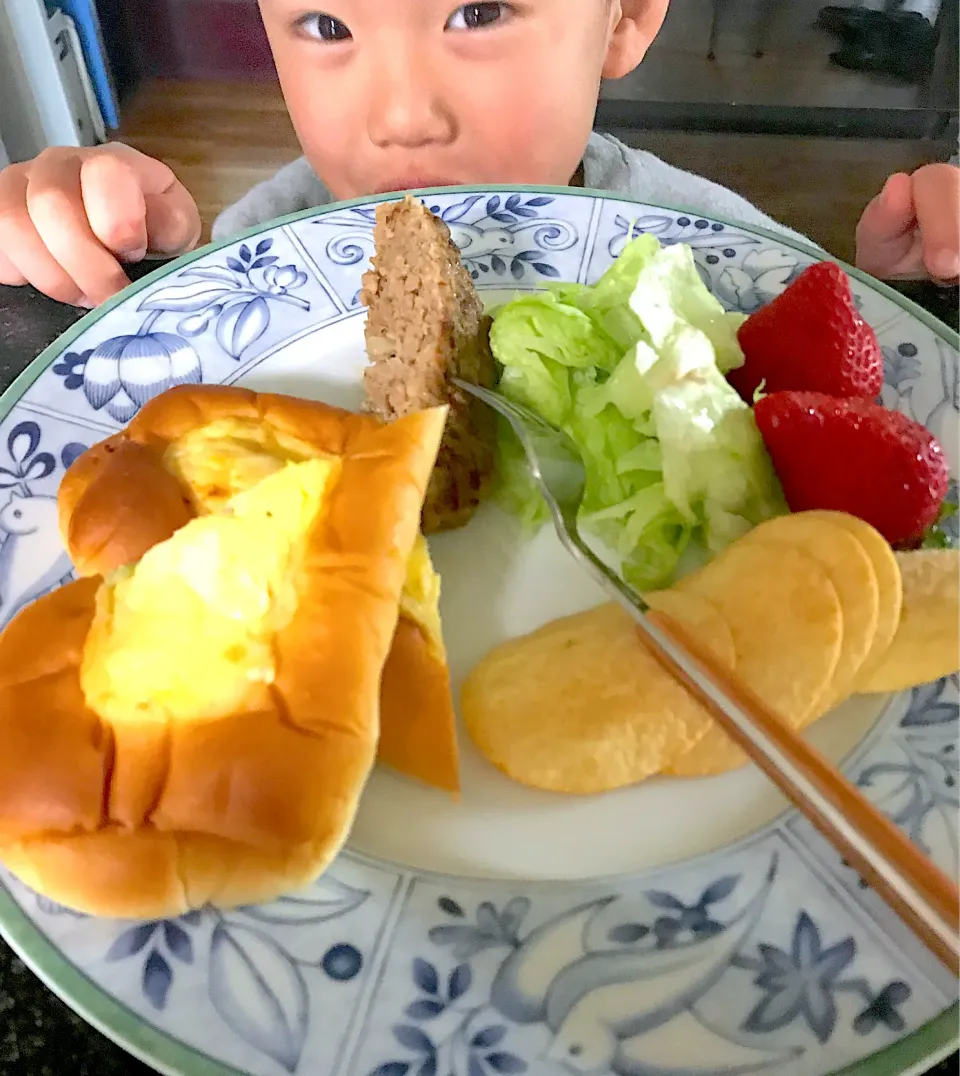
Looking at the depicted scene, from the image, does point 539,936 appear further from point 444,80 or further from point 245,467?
point 444,80

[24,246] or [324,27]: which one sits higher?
[324,27]

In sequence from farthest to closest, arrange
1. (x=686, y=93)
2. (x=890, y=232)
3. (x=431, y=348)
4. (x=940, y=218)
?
(x=686, y=93) → (x=890, y=232) → (x=940, y=218) → (x=431, y=348)

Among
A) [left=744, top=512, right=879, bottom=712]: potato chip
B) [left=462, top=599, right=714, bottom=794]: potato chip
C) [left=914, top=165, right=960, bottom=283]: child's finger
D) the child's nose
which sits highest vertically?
the child's nose

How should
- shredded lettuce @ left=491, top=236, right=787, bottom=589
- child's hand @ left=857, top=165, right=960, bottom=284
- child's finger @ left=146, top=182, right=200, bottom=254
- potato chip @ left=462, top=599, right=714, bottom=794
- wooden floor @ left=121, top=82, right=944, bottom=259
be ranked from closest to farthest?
potato chip @ left=462, top=599, right=714, bottom=794, shredded lettuce @ left=491, top=236, right=787, bottom=589, child's hand @ left=857, top=165, right=960, bottom=284, child's finger @ left=146, top=182, right=200, bottom=254, wooden floor @ left=121, top=82, right=944, bottom=259

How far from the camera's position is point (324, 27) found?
141 cm

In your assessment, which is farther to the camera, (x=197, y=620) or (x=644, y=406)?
(x=644, y=406)

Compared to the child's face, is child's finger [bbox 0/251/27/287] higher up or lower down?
lower down

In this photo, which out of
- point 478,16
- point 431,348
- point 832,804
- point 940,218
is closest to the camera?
point 832,804

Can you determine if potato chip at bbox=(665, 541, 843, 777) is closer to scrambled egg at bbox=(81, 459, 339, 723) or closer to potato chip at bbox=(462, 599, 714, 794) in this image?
potato chip at bbox=(462, 599, 714, 794)

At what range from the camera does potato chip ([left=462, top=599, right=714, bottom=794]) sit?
2.99ft

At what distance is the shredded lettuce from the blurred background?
71cm

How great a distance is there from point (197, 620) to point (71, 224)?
37.4 inches

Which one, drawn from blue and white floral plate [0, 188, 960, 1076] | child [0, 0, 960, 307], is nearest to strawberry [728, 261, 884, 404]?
blue and white floral plate [0, 188, 960, 1076]

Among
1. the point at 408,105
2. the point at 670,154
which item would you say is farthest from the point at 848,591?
the point at 670,154
